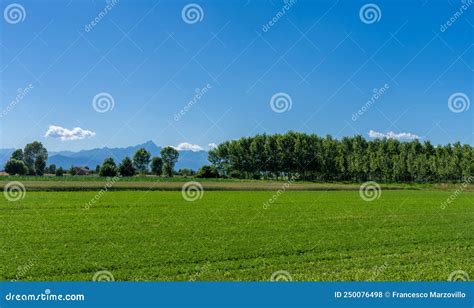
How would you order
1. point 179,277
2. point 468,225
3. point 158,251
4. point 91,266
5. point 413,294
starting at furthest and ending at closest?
point 468,225
point 158,251
point 91,266
point 179,277
point 413,294

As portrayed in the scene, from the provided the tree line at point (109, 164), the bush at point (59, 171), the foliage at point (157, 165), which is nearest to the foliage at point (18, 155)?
the tree line at point (109, 164)

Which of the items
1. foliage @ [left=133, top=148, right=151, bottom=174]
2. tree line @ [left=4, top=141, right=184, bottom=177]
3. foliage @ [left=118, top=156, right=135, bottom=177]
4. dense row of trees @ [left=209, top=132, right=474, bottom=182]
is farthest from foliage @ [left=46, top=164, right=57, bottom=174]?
dense row of trees @ [left=209, top=132, right=474, bottom=182]

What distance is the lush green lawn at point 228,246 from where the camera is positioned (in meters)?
13.6

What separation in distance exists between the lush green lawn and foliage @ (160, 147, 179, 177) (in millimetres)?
50124

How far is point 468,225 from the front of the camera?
90.5ft

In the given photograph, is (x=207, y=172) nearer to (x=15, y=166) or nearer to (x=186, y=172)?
(x=186, y=172)

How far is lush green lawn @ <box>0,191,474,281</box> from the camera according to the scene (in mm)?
13586

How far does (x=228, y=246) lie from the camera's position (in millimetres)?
17656

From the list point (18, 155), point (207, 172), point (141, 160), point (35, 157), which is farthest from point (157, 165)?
point (18, 155)

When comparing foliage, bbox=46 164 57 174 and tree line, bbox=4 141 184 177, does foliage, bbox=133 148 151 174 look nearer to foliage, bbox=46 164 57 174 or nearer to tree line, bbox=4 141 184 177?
tree line, bbox=4 141 184 177

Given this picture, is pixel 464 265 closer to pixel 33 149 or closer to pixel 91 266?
pixel 91 266

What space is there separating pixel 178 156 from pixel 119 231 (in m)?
62.9

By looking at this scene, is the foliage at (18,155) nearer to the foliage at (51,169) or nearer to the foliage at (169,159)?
the foliage at (51,169)

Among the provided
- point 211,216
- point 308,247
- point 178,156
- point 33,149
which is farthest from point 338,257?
point 178,156
